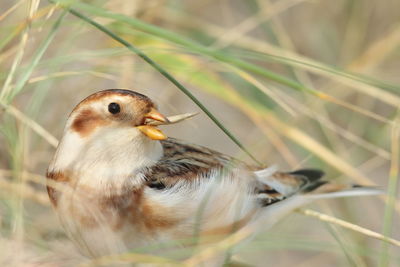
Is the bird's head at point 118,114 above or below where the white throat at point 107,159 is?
above

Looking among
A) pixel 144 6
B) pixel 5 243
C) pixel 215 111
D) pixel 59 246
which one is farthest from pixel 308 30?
pixel 5 243

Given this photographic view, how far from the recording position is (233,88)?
9.30 feet

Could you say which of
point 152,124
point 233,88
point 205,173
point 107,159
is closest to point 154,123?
point 152,124

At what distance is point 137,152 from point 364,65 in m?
1.62

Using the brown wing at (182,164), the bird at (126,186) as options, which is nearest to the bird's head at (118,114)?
the bird at (126,186)

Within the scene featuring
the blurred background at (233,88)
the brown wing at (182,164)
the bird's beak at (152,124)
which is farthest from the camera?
the brown wing at (182,164)

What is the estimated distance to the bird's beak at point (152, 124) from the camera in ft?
6.63

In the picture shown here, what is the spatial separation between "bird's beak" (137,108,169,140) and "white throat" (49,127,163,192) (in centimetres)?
3

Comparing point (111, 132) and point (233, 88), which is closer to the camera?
point (111, 132)

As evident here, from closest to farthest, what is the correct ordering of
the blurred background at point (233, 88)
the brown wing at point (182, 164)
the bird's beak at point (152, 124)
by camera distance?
the blurred background at point (233, 88)
the bird's beak at point (152, 124)
the brown wing at point (182, 164)

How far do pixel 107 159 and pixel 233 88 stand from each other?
2.80 ft

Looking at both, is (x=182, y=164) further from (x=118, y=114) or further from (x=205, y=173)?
(x=118, y=114)

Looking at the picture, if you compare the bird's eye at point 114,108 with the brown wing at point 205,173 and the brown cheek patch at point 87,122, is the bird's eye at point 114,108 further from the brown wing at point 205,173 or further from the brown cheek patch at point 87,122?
the brown wing at point 205,173

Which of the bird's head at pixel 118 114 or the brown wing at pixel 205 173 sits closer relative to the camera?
the bird's head at pixel 118 114
